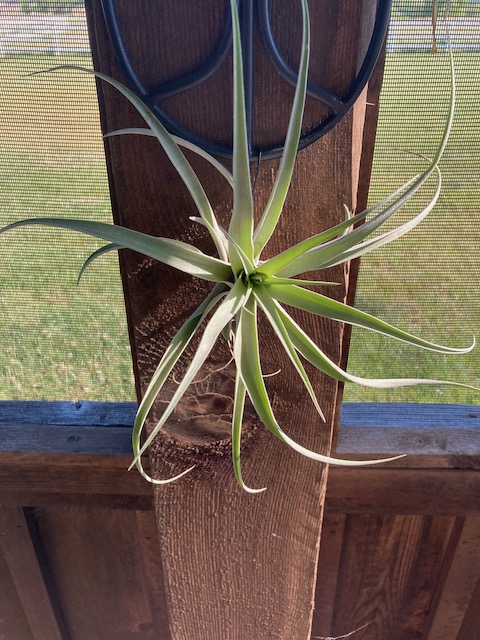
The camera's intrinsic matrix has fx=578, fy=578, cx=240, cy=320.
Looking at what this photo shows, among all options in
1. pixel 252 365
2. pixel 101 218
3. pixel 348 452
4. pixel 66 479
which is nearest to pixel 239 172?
pixel 252 365

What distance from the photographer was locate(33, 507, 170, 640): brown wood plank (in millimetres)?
921

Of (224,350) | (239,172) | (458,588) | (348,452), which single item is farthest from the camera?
(458,588)

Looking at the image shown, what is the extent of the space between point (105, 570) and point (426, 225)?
29.7 inches

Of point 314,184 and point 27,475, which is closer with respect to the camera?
point 314,184

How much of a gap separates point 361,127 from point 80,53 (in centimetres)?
29

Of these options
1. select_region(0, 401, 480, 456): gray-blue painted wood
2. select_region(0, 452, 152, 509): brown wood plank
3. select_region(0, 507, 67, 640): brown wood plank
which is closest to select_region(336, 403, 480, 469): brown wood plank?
select_region(0, 401, 480, 456): gray-blue painted wood

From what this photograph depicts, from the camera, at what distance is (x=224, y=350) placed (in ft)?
1.95

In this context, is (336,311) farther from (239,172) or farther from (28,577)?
(28,577)

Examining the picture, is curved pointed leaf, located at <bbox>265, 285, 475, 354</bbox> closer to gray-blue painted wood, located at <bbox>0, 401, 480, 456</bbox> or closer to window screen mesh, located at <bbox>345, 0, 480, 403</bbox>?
window screen mesh, located at <bbox>345, 0, 480, 403</bbox>

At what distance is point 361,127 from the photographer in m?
0.53

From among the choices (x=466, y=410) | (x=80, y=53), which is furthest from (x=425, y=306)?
(x=80, y=53)

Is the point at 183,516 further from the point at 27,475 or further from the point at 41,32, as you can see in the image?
the point at 41,32

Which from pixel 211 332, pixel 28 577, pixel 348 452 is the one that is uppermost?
pixel 211 332

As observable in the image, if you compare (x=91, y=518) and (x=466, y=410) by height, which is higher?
(x=466, y=410)
